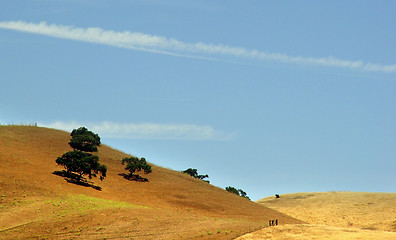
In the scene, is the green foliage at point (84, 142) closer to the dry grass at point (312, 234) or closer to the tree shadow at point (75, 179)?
the tree shadow at point (75, 179)

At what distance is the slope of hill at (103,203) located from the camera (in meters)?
46.4

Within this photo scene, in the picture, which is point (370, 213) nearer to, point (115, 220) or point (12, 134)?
point (115, 220)

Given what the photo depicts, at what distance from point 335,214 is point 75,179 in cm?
5346

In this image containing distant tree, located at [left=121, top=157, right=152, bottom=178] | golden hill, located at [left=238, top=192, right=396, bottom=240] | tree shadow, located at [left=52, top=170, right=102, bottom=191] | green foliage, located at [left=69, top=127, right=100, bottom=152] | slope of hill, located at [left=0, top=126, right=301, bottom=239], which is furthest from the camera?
green foliage, located at [left=69, top=127, right=100, bottom=152]

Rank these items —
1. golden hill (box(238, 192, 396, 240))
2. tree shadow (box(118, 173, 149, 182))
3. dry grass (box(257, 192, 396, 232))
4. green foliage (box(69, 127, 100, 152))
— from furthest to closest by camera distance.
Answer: green foliage (box(69, 127, 100, 152)) < dry grass (box(257, 192, 396, 232)) < tree shadow (box(118, 173, 149, 182)) < golden hill (box(238, 192, 396, 240))

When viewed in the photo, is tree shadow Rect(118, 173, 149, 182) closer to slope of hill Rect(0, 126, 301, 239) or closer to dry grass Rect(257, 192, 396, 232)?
slope of hill Rect(0, 126, 301, 239)

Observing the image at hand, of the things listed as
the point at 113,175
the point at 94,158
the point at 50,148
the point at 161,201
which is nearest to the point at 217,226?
the point at 161,201

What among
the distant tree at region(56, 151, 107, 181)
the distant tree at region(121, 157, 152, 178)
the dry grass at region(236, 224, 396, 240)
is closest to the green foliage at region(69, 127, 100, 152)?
the distant tree at region(121, 157, 152, 178)

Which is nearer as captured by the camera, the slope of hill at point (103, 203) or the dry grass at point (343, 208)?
the slope of hill at point (103, 203)

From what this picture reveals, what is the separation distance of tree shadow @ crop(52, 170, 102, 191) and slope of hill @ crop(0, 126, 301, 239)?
123 centimetres

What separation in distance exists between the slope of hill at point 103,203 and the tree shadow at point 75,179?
1.23 meters

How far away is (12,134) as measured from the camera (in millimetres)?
90250

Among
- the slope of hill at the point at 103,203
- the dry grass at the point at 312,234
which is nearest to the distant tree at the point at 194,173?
the slope of hill at the point at 103,203

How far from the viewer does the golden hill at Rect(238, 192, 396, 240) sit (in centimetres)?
4041
